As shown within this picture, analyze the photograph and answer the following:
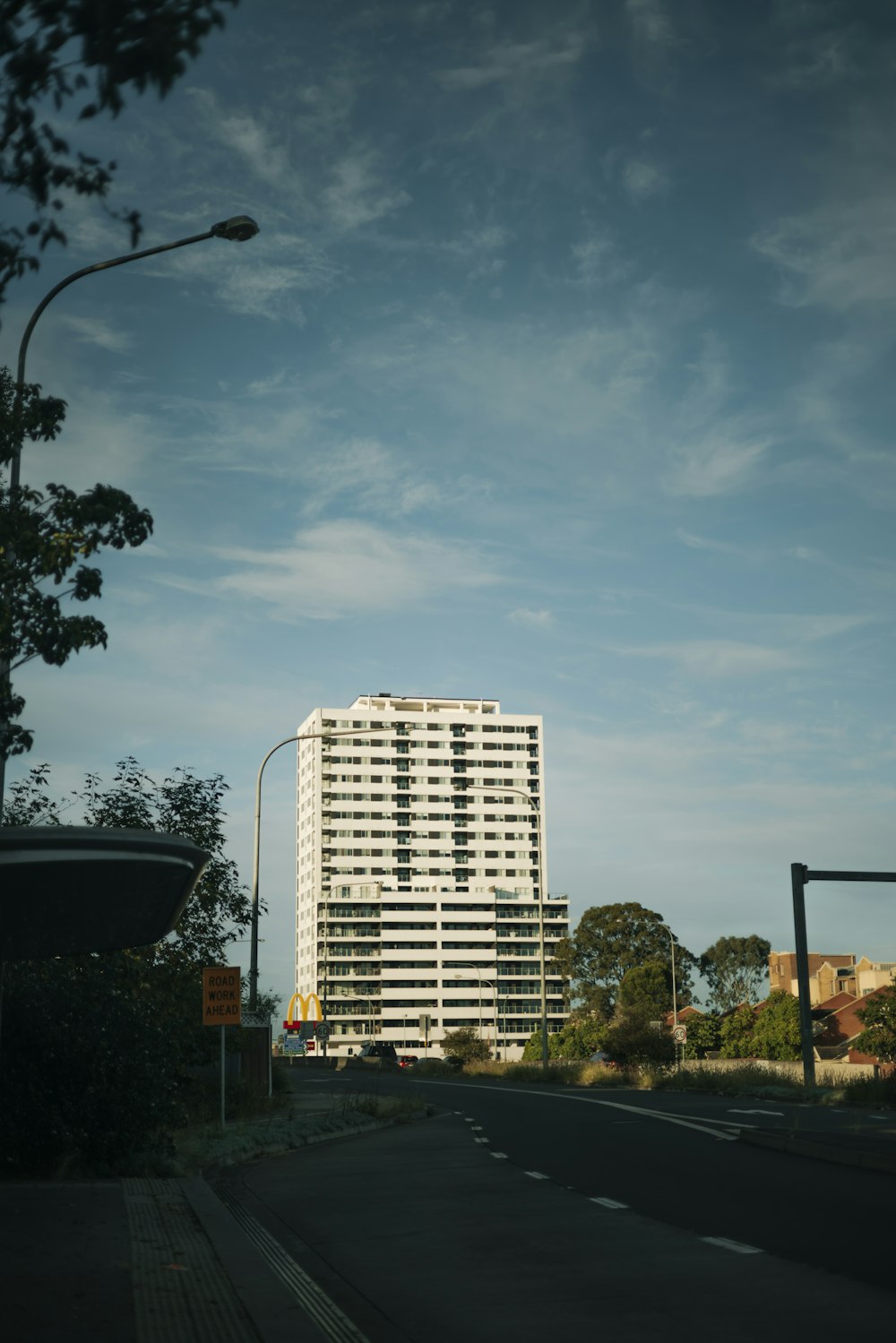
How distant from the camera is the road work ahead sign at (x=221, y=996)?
2106 cm

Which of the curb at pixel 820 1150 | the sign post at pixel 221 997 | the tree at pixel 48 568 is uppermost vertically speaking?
the tree at pixel 48 568

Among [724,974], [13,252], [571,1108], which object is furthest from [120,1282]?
[724,974]

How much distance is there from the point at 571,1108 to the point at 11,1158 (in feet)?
55.5

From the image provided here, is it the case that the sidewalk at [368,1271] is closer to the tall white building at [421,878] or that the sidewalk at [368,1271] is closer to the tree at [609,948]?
the tree at [609,948]

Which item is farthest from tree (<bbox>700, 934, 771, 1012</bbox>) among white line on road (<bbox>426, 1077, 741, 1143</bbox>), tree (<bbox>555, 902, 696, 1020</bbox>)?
white line on road (<bbox>426, 1077, 741, 1143</bbox>)


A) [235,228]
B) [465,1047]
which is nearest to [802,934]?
[235,228]

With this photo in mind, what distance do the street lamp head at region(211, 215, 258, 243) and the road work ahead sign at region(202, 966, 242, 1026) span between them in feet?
33.6

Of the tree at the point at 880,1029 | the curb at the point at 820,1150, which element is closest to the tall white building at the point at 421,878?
the tree at the point at 880,1029

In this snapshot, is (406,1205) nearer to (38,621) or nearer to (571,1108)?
(38,621)

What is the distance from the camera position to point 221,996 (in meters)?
21.2

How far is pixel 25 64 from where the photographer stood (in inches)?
219

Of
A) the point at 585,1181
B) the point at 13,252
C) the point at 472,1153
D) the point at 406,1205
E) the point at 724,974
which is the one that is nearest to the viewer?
the point at 13,252

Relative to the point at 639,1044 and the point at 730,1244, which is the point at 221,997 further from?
the point at 639,1044

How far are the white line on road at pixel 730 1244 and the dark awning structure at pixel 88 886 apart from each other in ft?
15.8
